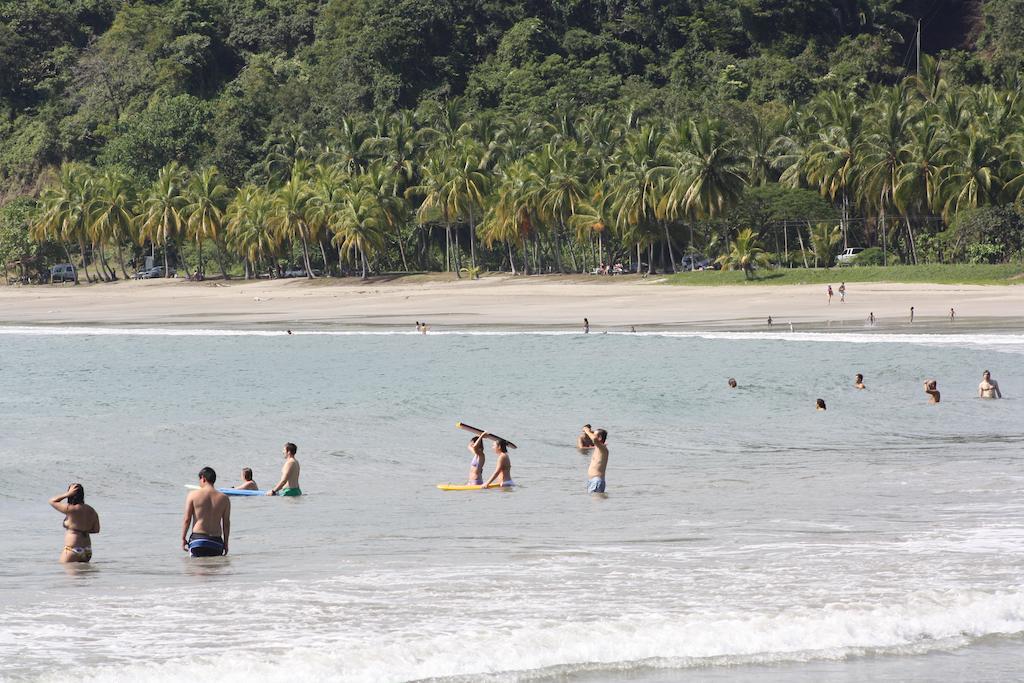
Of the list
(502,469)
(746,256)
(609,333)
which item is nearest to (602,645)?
(502,469)

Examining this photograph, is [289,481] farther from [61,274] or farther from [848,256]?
[61,274]

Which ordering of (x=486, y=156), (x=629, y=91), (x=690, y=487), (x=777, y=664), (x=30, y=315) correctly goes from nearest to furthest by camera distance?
(x=777, y=664), (x=690, y=487), (x=30, y=315), (x=486, y=156), (x=629, y=91)

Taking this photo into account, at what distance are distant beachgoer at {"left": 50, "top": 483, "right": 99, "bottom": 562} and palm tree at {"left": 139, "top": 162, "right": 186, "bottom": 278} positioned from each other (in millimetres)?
76890

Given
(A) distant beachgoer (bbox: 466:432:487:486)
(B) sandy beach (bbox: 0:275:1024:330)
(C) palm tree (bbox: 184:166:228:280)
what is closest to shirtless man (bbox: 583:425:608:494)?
(A) distant beachgoer (bbox: 466:432:487:486)

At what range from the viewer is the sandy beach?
52156 millimetres

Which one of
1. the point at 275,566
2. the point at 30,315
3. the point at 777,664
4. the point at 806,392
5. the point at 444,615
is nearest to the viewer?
the point at 777,664

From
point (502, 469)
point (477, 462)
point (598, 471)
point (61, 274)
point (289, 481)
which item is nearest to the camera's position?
point (598, 471)

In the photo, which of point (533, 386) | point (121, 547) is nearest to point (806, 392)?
point (533, 386)

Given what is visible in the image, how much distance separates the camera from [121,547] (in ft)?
50.1

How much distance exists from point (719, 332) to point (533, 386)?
15.2 metres

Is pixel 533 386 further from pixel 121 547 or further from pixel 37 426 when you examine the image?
pixel 121 547

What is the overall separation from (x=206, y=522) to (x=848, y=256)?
60762 millimetres

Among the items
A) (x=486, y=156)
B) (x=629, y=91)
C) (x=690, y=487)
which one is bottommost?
(x=690, y=487)

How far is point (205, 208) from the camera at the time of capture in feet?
287
